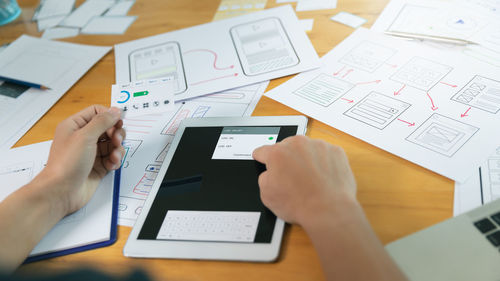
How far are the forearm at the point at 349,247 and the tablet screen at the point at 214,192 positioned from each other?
73 millimetres

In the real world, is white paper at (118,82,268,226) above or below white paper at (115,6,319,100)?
below

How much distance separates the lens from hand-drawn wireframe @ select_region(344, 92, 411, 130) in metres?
0.65

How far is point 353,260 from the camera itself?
432 mm

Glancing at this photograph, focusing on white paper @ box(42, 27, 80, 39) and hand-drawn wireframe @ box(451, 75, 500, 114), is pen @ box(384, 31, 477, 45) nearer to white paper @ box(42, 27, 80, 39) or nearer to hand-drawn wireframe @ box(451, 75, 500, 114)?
hand-drawn wireframe @ box(451, 75, 500, 114)

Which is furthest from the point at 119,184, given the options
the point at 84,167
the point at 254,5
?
the point at 254,5

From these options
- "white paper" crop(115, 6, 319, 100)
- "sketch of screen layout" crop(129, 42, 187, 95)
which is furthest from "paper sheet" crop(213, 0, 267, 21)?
"sketch of screen layout" crop(129, 42, 187, 95)

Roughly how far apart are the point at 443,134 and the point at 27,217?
60 centimetres

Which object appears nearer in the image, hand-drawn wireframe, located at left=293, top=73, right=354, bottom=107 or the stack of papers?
hand-drawn wireframe, located at left=293, top=73, right=354, bottom=107

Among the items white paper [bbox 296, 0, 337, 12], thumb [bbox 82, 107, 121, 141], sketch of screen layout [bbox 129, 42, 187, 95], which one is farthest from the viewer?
white paper [bbox 296, 0, 337, 12]

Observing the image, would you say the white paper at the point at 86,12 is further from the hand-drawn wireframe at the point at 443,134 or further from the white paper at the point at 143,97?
the hand-drawn wireframe at the point at 443,134

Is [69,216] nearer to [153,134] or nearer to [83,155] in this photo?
[83,155]

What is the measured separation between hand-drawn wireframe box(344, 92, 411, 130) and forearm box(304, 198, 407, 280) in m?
0.21

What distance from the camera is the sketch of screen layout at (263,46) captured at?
825 mm

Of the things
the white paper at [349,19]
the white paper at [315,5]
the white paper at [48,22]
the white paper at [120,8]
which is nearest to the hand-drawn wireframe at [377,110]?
the white paper at [349,19]
